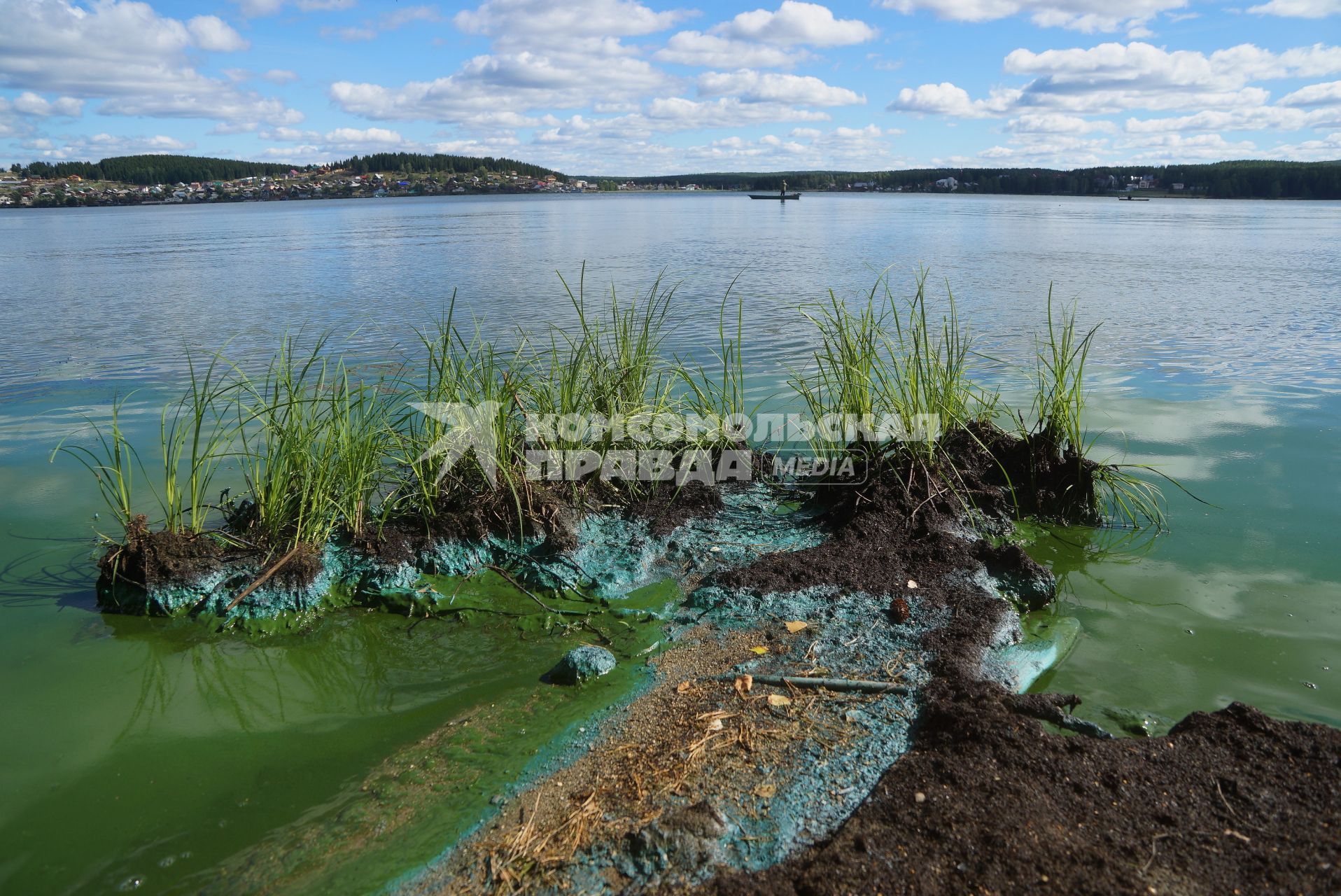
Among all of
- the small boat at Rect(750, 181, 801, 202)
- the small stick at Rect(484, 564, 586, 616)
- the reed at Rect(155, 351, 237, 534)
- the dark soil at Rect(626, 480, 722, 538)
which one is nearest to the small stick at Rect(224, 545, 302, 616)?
the reed at Rect(155, 351, 237, 534)

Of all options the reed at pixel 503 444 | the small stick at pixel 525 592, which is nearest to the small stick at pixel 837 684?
the small stick at pixel 525 592

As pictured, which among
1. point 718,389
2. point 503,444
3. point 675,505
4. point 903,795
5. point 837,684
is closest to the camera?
point 903,795

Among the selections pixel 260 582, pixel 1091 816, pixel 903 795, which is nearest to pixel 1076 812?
pixel 1091 816

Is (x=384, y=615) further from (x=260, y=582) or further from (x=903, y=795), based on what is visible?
(x=903, y=795)

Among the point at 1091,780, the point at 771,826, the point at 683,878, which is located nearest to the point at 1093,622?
the point at 1091,780

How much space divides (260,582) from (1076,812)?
3.42 metres

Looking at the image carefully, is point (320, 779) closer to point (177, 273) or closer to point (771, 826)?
point (771, 826)

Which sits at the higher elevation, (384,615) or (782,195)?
(782,195)

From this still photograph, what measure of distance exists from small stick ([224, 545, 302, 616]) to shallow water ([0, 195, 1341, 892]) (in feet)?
0.55

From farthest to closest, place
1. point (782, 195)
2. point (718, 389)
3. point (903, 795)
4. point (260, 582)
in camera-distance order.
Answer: point (782, 195) < point (718, 389) < point (260, 582) < point (903, 795)

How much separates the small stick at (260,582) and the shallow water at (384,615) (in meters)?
0.17

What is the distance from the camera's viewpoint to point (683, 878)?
86.0 inches

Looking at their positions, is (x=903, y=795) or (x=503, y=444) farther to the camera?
(x=503, y=444)

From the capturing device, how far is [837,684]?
3.06 metres
